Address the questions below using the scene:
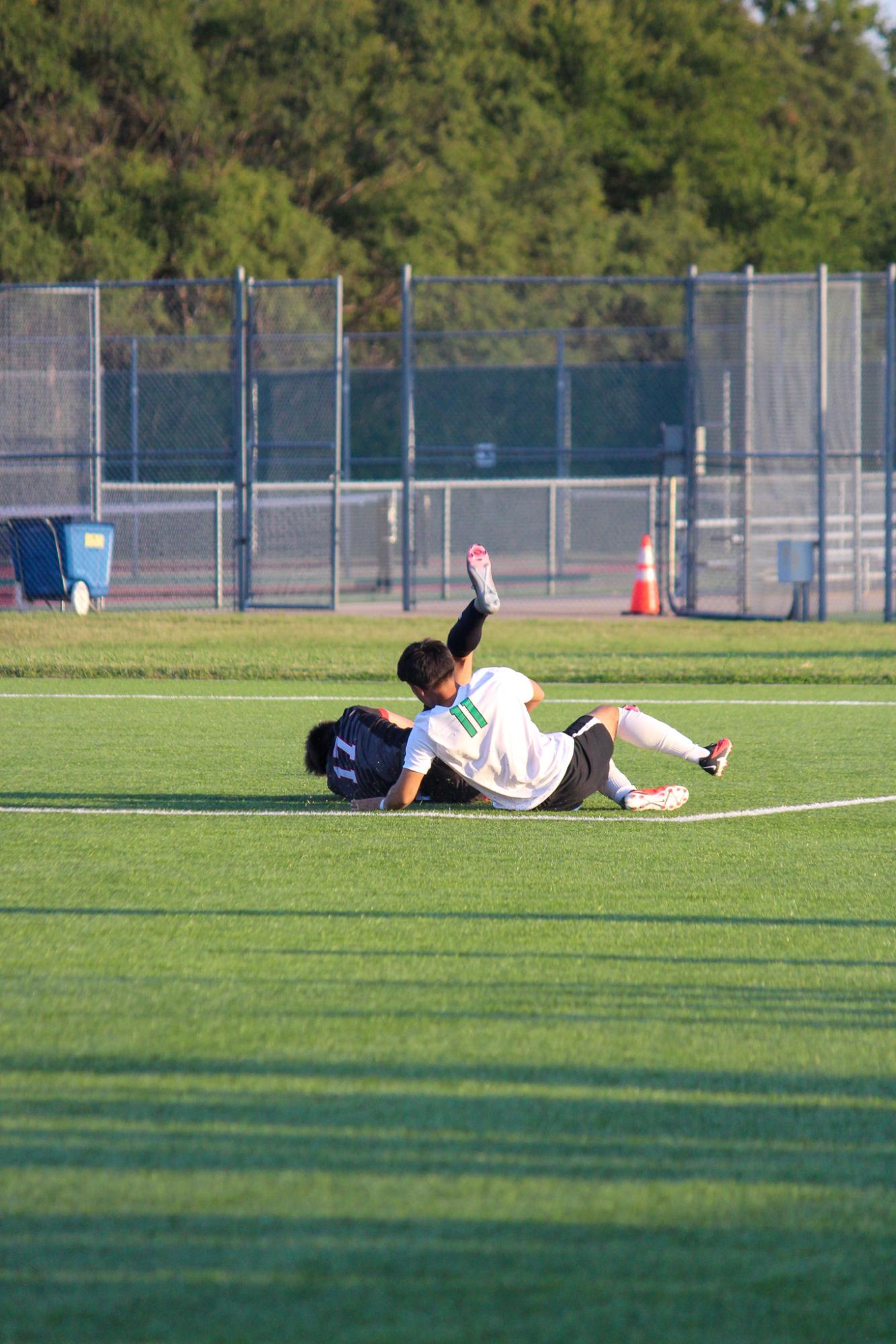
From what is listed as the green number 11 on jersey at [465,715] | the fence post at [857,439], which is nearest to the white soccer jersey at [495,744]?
the green number 11 on jersey at [465,715]

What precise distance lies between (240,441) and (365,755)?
38.7 ft

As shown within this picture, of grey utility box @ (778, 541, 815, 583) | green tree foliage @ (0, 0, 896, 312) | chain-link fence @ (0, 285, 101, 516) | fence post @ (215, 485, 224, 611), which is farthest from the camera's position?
green tree foliage @ (0, 0, 896, 312)

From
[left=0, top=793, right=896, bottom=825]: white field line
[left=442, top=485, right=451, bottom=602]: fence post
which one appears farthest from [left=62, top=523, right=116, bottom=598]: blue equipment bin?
[left=0, top=793, right=896, bottom=825]: white field line

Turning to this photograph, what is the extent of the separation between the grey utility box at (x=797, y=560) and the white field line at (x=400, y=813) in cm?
998

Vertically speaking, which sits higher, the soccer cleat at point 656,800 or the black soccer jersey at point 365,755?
the black soccer jersey at point 365,755

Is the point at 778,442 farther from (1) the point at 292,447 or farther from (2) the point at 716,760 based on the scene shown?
(2) the point at 716,760

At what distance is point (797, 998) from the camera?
471cm

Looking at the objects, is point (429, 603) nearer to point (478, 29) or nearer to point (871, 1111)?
point (871, 1111)

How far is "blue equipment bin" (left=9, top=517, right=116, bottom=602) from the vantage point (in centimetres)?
1861

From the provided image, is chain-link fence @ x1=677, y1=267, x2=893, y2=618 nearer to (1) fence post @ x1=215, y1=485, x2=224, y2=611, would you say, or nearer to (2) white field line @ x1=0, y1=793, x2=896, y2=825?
(1) fence post @ x1=215, y1=485, x2=224, y2=611

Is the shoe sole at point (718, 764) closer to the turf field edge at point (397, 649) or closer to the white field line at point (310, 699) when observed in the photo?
the white field line at point (310, 699)

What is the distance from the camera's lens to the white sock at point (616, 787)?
7.49 meters

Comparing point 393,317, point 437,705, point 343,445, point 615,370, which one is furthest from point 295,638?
point 393,317

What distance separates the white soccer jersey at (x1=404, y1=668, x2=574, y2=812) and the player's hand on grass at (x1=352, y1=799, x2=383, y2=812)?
1.67 feet
